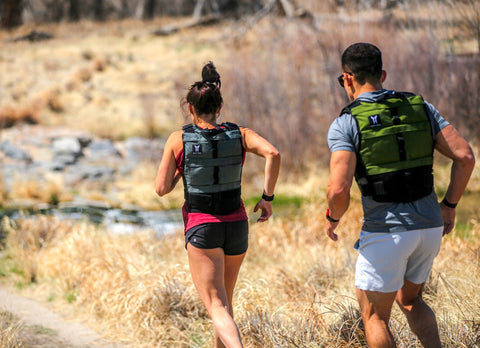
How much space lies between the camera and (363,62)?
2.68 m

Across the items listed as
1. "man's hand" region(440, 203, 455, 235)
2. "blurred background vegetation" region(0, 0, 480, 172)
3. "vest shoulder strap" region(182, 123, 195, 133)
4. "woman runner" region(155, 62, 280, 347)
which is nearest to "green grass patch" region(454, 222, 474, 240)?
"blurred background vegetation" region(0, 0, 480, 172)

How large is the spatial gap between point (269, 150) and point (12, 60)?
24.1m

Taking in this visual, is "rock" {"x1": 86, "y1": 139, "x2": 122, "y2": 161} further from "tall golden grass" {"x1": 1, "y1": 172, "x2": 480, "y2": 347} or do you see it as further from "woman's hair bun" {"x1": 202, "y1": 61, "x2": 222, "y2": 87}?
"woman's hair bun" {"x1": 202, "y1": 61, "x2": 222, "y2": 87}

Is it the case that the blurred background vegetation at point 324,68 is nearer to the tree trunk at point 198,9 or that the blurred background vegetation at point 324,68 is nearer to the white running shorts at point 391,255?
the white running shorts at point 391,255

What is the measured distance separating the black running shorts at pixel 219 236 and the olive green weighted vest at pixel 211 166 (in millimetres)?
84

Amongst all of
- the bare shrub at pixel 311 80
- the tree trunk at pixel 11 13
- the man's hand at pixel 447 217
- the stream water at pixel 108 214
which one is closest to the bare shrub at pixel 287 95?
the bare shrub at pixel 311 80

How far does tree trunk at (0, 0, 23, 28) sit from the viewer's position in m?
30.6

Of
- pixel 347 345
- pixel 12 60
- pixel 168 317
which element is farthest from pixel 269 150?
pixel 12 60

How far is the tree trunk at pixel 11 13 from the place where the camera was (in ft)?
100

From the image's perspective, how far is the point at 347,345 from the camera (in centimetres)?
338

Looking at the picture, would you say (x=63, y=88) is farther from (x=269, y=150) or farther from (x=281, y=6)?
(x=269, y=150)

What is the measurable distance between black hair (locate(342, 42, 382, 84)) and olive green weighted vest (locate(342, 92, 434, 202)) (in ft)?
0.41

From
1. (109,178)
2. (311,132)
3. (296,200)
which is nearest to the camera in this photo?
(296,200)

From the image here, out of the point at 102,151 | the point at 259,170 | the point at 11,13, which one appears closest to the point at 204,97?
the point at 259,170
